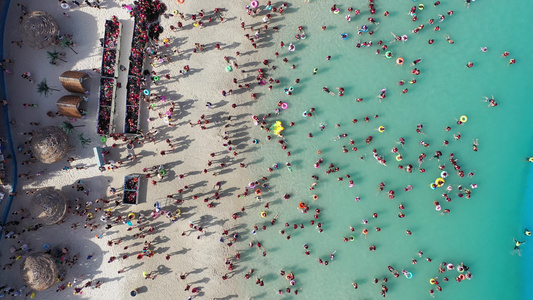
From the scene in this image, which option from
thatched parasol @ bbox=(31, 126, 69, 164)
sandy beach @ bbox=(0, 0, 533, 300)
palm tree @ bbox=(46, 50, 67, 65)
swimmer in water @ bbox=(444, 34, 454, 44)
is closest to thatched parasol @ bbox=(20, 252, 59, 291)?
sandy beach @ bbox=(0, 0, 533, 300)

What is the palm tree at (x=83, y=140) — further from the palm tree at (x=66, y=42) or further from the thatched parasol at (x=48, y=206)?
the palm tree at (x=66, y=42)

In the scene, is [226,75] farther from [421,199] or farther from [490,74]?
[490,74]

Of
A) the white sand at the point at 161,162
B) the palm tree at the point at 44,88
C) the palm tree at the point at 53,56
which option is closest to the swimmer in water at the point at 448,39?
the white sand at the point at 161,162

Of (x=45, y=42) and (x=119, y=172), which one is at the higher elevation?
(x=45, y=42)

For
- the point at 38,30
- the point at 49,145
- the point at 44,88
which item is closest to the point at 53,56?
the point at 38,30

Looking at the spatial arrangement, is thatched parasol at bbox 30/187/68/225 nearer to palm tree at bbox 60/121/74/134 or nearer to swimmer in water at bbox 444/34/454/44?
palm tree at bbox 60/121/74/134

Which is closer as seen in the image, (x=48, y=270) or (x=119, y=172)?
(x=48, y=270)

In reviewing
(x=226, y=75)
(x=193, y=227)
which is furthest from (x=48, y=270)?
(x=226, y=75)
